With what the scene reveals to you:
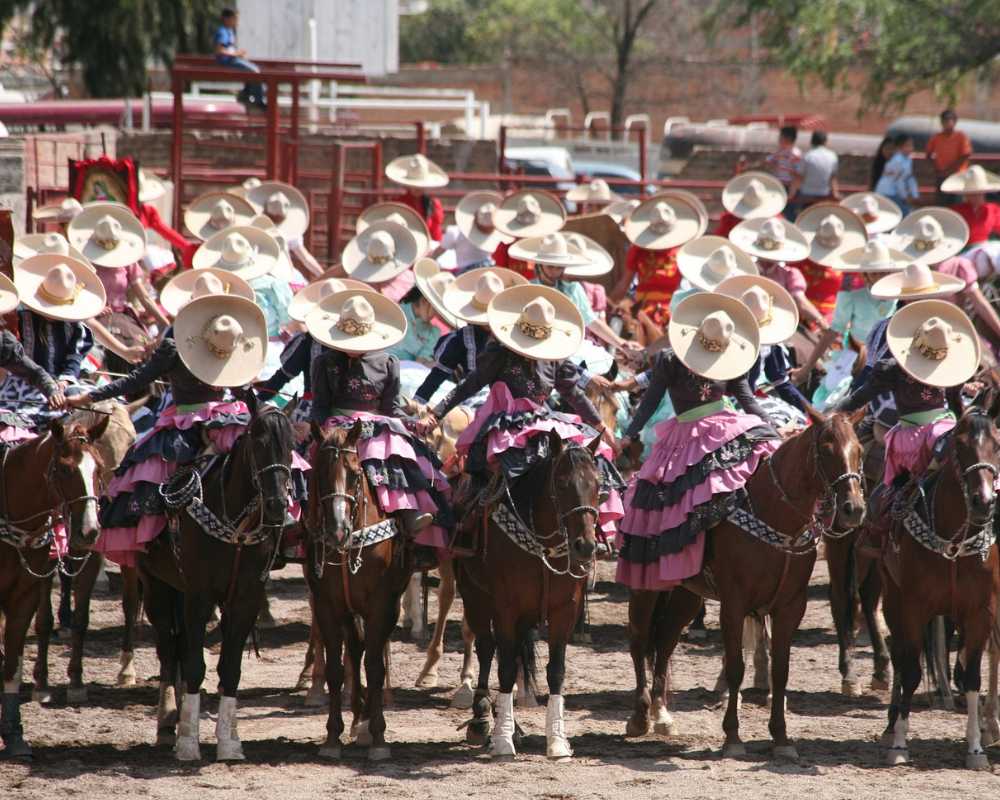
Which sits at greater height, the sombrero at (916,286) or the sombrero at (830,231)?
the sombrero at (830,231)

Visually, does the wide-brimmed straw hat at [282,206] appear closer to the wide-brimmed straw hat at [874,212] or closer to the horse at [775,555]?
the wide-brimmed straw hat at [874,212]

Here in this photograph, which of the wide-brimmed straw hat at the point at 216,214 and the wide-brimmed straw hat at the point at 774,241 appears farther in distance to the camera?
the wide-brimmed straw hat at the point at 216,214

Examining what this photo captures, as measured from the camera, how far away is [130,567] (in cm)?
1031

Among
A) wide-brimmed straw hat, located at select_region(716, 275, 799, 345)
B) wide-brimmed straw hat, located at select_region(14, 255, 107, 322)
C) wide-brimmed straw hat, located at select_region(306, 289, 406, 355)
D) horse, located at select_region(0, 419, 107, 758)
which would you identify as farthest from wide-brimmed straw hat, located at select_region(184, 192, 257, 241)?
horse, located at select_region(0, 419, 107, 758)

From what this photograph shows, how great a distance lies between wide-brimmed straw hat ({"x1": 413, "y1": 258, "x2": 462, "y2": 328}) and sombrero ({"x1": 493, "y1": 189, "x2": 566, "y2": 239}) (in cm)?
210

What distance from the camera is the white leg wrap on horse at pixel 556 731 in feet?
29.6

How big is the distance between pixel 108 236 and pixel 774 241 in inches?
227

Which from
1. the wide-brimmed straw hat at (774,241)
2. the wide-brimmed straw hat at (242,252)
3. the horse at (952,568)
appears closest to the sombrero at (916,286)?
the horse at (952,568)

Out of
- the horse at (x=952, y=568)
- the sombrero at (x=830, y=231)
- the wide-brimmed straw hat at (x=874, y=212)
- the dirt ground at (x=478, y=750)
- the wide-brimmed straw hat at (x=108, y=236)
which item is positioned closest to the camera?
the dirt ground at (x=478, y=750)

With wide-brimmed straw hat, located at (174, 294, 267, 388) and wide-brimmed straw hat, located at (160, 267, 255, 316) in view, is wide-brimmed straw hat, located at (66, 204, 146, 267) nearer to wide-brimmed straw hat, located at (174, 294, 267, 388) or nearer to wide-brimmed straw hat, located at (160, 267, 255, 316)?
wide-brimmed straw hat, located at (160, 267, 255, 316)

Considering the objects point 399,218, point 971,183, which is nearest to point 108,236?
point 399,218

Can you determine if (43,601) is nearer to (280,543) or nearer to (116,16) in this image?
(280,543)

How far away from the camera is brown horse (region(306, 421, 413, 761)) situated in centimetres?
881

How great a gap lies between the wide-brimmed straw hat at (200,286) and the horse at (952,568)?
442 cm
